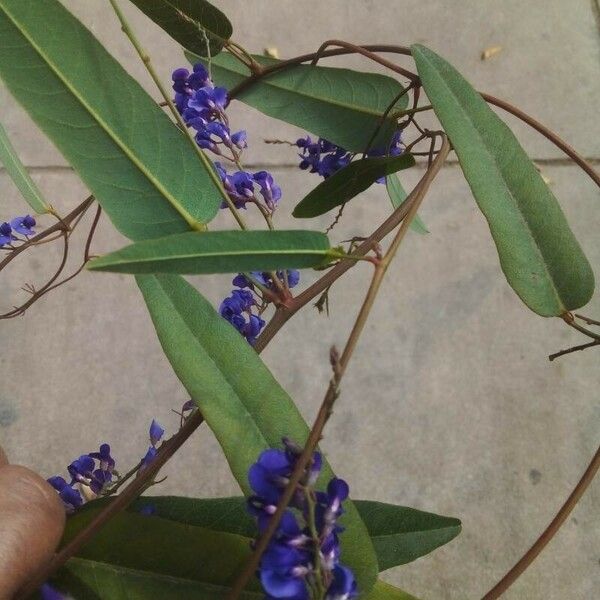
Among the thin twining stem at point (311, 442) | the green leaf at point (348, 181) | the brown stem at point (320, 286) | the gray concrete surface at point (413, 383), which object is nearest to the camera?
the thin twining stem at point (311, 442)

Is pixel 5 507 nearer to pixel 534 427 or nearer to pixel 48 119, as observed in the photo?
pixel 48 119

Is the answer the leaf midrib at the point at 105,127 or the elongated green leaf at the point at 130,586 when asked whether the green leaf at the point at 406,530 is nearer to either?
the elongated green leaf at the point at 130,586

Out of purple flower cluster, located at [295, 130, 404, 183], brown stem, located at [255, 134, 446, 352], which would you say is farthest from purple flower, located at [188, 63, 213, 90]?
brown stem, located at [255, 134, 446, 352]

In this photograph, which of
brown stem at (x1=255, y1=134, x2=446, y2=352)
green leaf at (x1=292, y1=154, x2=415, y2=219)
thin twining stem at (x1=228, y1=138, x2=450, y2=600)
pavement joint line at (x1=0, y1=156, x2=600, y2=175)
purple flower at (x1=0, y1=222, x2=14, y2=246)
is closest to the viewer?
thin twining stem at (x1=228, y1=138, x2=450, y2=600)

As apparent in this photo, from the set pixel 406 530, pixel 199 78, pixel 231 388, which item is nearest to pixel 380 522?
pixel 406 530

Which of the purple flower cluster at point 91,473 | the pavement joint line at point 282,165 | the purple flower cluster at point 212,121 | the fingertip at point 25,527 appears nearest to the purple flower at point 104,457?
the purple flower cluster at point 91,473

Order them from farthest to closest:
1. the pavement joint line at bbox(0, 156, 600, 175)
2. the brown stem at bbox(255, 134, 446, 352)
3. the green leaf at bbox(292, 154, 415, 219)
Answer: the pavement joint line at bbox(0, 156, 600, 175) → the green leaf at bbox(292, 154, 415, 219) → the brown stem at bbox(255, 134, 446, 352)

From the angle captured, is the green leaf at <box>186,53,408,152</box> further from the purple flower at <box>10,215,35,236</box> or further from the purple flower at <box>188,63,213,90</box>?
the purple flower at <box>10,215,35,236</box>
